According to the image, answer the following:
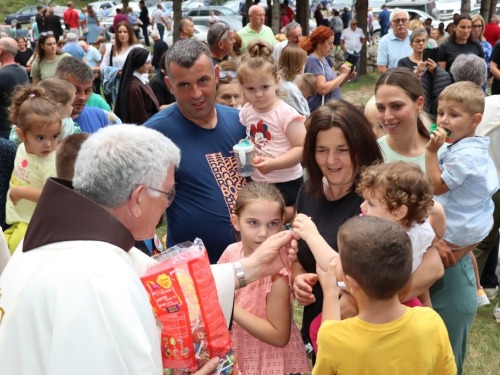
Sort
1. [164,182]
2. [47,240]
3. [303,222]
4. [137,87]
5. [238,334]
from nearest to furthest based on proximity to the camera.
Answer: [47,240] < [164,182] < [303,222] < [238,334] < [137,87]

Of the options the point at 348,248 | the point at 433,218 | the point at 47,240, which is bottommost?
the point at 433,218

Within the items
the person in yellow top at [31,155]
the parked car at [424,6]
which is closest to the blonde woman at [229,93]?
the person in yellow top at [31,155]

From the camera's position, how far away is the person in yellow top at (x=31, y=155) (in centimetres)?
444

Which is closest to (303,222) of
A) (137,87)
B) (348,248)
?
(348,248)

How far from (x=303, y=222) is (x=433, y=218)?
65 centimetres

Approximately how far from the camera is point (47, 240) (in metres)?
2.17

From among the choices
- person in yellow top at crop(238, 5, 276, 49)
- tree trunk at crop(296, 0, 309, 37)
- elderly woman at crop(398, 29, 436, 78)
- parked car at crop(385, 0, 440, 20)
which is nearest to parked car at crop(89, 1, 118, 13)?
parked car at crop(385, 0, 440, 20)

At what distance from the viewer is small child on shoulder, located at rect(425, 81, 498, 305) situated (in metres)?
3.63

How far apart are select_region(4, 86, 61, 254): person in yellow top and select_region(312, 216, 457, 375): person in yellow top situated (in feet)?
8.98

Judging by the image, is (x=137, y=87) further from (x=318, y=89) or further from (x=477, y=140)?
(x=477, y=140)

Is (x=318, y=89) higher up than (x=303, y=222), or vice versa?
(x=303, y=222)

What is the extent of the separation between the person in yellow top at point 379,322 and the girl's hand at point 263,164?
142 cm

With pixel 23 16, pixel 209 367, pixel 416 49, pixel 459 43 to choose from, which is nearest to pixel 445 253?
pixel 209 367

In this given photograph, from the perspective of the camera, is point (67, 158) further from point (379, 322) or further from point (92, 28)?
point (92, 28)
